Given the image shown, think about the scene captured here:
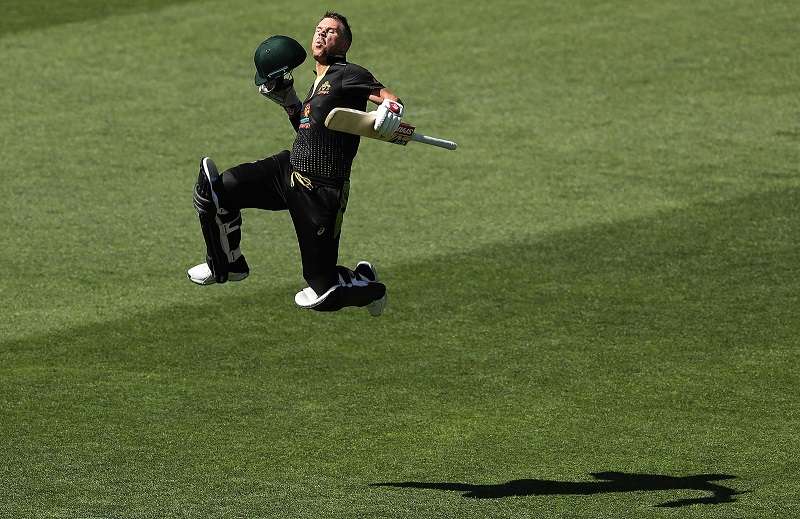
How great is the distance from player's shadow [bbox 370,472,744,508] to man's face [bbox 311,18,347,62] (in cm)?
378

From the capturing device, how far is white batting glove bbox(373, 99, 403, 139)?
12.8m

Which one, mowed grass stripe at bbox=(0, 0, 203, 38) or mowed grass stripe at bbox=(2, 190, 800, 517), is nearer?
mowed grass stripe at bbox=(2, 190, 800, 517)

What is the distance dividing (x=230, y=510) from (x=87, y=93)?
14.1 m

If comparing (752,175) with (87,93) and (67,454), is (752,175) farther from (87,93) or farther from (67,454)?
(67,454)

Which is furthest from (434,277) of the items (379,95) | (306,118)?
(379,95)

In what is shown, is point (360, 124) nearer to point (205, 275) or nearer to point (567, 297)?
point (205, 275)

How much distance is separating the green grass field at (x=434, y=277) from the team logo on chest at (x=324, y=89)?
344 centimetres

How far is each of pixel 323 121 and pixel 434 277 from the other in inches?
272

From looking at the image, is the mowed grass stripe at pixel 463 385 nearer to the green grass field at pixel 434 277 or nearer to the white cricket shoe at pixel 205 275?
the green grass field at pixel 434 277

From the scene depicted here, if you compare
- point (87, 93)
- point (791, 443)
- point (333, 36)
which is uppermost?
point (333, 36)

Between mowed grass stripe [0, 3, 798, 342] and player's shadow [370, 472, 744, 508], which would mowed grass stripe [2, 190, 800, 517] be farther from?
mowed grass stripe [0, 3, 798, 342]

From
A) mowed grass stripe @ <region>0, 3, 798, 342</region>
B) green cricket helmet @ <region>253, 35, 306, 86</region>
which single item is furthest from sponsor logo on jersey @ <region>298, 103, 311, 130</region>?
mowed grass stripe @ <region>0, 3, 798, 342</region>

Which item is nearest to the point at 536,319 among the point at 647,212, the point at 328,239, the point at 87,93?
the point at 647,212

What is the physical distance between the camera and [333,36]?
539 inches
